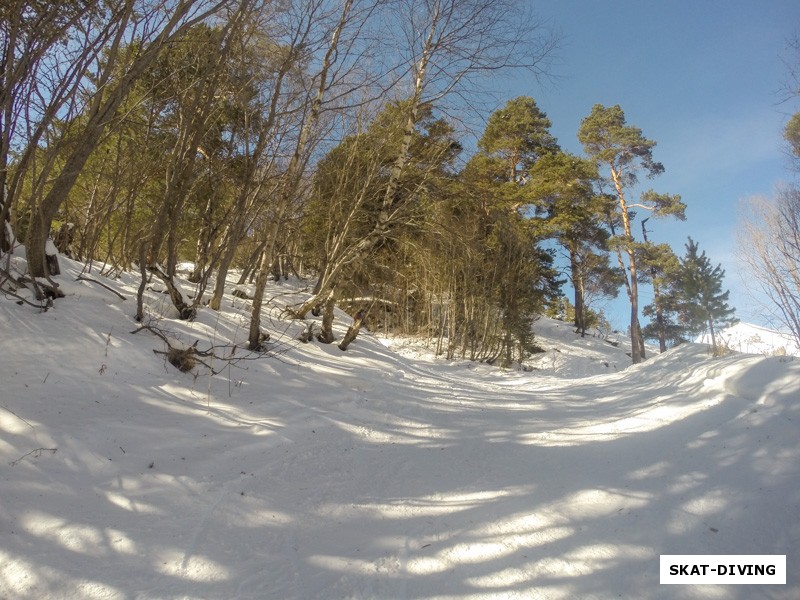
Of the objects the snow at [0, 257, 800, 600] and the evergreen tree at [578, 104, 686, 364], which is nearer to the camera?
the snow at [0, 257, 800, 600]

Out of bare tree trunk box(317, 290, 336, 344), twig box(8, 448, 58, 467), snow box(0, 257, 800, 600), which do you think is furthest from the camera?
bare tree trunk box(317, 290, 336, 344)

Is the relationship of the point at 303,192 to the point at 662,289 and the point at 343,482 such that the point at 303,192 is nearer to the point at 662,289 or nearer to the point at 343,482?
the point at 343,482

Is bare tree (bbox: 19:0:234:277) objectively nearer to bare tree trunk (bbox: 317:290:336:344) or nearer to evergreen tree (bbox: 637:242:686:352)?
bare tree trunk (bbox: 317:290:336:344)

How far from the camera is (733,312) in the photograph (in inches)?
971

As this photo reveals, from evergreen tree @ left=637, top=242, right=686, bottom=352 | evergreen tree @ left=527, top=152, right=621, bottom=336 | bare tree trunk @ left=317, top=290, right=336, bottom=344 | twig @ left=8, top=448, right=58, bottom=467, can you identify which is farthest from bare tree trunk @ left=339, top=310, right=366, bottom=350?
evergreen tree @ left=637, top=242, right=686, bottom=352

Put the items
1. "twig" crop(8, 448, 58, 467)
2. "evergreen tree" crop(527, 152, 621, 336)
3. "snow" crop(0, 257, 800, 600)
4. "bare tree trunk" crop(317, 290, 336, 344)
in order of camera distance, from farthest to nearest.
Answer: "evergreen tree" crop(527, 152, 621, 336), "bare tree trunk" crop(317, 290, 336, 344), "twig" crop(8, 448, 58, 467), "snow" crop(0, 257, 800, 600)

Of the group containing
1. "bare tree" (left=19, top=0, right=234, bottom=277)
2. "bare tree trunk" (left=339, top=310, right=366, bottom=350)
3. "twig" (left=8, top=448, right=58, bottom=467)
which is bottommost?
"twig" (left=8, top=448, right=58, bottom=467)

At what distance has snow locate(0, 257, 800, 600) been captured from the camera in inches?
77.3

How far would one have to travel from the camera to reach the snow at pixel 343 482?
196cm

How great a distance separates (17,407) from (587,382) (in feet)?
25.2

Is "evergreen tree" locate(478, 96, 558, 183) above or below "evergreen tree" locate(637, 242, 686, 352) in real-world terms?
above

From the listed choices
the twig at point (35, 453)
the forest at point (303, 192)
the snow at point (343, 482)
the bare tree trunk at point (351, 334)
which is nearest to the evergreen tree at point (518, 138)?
the forest at point (303, 192)

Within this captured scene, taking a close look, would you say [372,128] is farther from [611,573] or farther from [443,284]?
[611,573]

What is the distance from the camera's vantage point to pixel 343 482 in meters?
3.00
